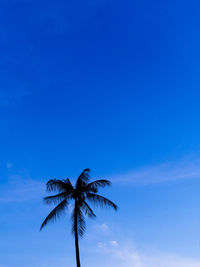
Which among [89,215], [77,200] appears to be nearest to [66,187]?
[77,200]

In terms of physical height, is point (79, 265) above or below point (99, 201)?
below

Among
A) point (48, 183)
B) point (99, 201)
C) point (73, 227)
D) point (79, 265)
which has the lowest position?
point (79, 265)

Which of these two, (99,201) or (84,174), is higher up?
(84,174)

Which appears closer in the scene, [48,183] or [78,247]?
[78,247]

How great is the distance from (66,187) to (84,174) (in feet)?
→ 7.72

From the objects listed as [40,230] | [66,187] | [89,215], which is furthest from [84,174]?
[40,230]

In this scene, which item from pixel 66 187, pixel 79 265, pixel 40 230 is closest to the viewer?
pixel 79 265

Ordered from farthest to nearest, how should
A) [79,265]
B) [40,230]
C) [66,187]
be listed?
1. [66,187]
2. [40,230]
3. [79,265]

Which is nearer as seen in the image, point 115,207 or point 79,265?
point 79,265

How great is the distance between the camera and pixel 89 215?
1232 inches

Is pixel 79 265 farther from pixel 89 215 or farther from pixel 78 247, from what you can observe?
pixel 89 215

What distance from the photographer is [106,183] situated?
3209 cm

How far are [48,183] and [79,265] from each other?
28.5ft

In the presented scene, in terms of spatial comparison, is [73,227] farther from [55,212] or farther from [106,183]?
[106,183]
